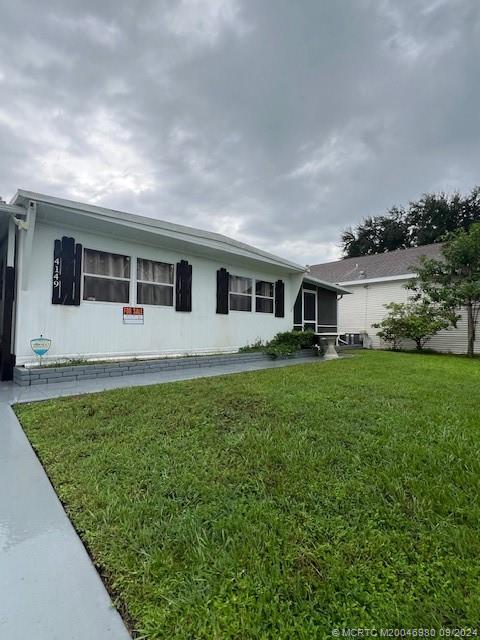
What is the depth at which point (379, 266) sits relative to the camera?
15680 millimetres

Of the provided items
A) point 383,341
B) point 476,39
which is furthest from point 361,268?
point 476,39

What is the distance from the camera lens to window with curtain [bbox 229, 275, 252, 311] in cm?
928

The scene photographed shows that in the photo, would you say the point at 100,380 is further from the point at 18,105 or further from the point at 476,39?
the point at 476,39

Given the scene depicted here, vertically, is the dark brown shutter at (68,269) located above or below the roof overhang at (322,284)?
below

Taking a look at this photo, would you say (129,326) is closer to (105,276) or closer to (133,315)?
(133,315)

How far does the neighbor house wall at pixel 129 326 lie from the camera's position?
5.90 m

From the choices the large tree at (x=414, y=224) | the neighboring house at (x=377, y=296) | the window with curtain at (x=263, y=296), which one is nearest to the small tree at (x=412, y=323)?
the neighboring house at (x=377, y=296)

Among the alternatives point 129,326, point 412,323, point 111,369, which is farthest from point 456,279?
point 111,369

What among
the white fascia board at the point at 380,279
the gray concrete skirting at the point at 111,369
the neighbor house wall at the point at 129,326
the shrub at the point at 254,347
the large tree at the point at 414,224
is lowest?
the gray concrete skirting at the point at 111,369

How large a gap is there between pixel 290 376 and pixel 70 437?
3.86m

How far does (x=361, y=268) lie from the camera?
16.6 meters

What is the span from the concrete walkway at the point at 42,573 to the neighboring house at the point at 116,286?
423 cm

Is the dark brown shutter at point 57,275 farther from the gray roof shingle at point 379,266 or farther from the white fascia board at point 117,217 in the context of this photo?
the gray roof shingle at point 379,266

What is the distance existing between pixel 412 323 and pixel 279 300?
17.8 ft
